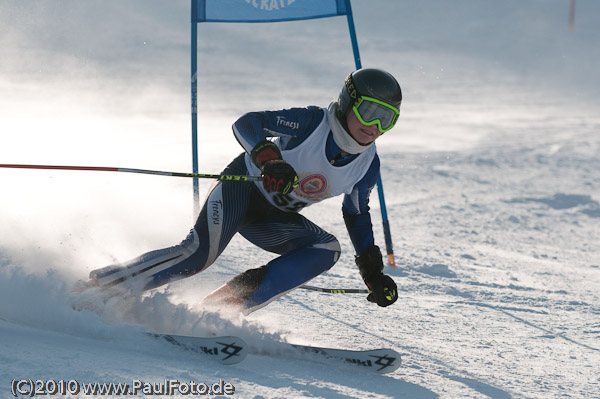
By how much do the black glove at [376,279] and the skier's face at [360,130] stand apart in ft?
1.85

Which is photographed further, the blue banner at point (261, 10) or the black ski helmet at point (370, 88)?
the blue banner at point (261, 10)

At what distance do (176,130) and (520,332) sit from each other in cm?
916

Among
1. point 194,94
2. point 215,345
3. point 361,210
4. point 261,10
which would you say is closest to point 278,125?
point 361,210

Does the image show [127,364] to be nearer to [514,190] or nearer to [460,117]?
[514,190]

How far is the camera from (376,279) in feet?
10.2

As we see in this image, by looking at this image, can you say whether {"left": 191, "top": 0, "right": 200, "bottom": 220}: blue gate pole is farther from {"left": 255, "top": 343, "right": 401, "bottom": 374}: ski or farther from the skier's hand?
{"left": 255, "top": 343, "right": 401, "bottom": 374}: ski

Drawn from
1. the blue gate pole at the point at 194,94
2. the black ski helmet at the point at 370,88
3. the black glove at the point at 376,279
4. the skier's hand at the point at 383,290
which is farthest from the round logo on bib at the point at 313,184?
the blue gate pole at the point at 194,94

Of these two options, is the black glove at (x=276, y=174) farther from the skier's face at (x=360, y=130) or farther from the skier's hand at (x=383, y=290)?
the skier's hand at (x=383, y=290)

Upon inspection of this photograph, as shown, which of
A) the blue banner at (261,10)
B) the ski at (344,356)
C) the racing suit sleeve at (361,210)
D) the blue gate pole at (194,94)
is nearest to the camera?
the ski at (344,356)

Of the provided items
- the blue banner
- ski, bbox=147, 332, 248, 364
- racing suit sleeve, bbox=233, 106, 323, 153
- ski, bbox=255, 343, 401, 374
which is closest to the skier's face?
racing suit sleeve, bbox=233, 106, 323, 153

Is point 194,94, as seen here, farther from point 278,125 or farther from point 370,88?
point 370,88

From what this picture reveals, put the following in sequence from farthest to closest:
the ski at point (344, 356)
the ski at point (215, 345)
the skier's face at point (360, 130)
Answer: the skier's face at point (360, 130)
the ski at point (344, 356)
the ski at point (215, 345)

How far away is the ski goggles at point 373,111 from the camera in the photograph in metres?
2.86

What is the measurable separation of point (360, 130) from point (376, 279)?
2.34ft
